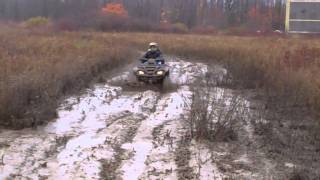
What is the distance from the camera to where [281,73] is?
1583 cm

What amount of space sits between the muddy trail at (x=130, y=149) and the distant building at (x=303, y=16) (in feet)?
194

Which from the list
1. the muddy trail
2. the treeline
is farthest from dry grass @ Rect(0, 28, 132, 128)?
the treeline

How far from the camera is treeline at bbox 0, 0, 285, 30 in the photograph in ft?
272

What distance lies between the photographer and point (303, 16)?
70.3 meters

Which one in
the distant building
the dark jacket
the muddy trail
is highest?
the dark jacket

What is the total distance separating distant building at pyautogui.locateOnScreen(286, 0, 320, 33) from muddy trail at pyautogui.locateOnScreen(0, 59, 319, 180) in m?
59.1

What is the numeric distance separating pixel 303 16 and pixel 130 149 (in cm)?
6463

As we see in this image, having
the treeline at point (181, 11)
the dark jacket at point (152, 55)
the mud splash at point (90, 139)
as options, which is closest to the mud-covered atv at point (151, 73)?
the dark jacket at point (152, 55)

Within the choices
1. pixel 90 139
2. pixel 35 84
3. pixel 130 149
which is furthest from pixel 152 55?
pixel 130 149

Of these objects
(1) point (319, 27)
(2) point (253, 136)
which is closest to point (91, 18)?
(1) point (319, 27)

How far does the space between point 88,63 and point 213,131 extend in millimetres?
10918

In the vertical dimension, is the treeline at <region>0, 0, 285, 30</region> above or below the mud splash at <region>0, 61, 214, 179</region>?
below

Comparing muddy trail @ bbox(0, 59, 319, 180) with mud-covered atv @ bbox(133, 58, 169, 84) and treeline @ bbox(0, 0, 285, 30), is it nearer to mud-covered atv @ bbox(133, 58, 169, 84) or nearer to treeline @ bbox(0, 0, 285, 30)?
mud-covered atv @ bbox(133, 58, 169, 84)

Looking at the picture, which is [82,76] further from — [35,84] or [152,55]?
[35,84]
